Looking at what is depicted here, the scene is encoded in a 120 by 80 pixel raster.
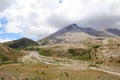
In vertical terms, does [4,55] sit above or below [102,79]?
above

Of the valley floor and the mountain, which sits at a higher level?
the mountain

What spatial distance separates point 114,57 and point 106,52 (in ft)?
59.7

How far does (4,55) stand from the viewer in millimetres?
131500

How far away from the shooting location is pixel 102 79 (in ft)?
169

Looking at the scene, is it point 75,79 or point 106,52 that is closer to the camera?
point 75,79

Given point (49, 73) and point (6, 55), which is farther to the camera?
point (6, 55)

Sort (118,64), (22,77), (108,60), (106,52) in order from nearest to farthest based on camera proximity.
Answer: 1. (22,77)
2. (118,64)
3. (108,60)
4. (106,52)

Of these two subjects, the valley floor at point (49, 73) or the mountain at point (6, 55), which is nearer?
the valley floor at point (49, 73)

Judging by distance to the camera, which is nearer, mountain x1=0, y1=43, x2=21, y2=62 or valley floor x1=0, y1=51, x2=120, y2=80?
valley floor x1=0, y1=51, x2=120, y2=80

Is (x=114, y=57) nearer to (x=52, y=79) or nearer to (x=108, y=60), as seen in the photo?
(x=108, y=60)

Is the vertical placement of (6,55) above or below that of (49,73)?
above

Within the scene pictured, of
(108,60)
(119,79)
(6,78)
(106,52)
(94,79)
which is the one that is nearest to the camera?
(6,78)

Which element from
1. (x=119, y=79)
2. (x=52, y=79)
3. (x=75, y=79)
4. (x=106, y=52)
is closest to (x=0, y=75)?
(x=52, y=79)

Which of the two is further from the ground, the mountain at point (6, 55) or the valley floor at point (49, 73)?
the mountain at point (6, 55)
